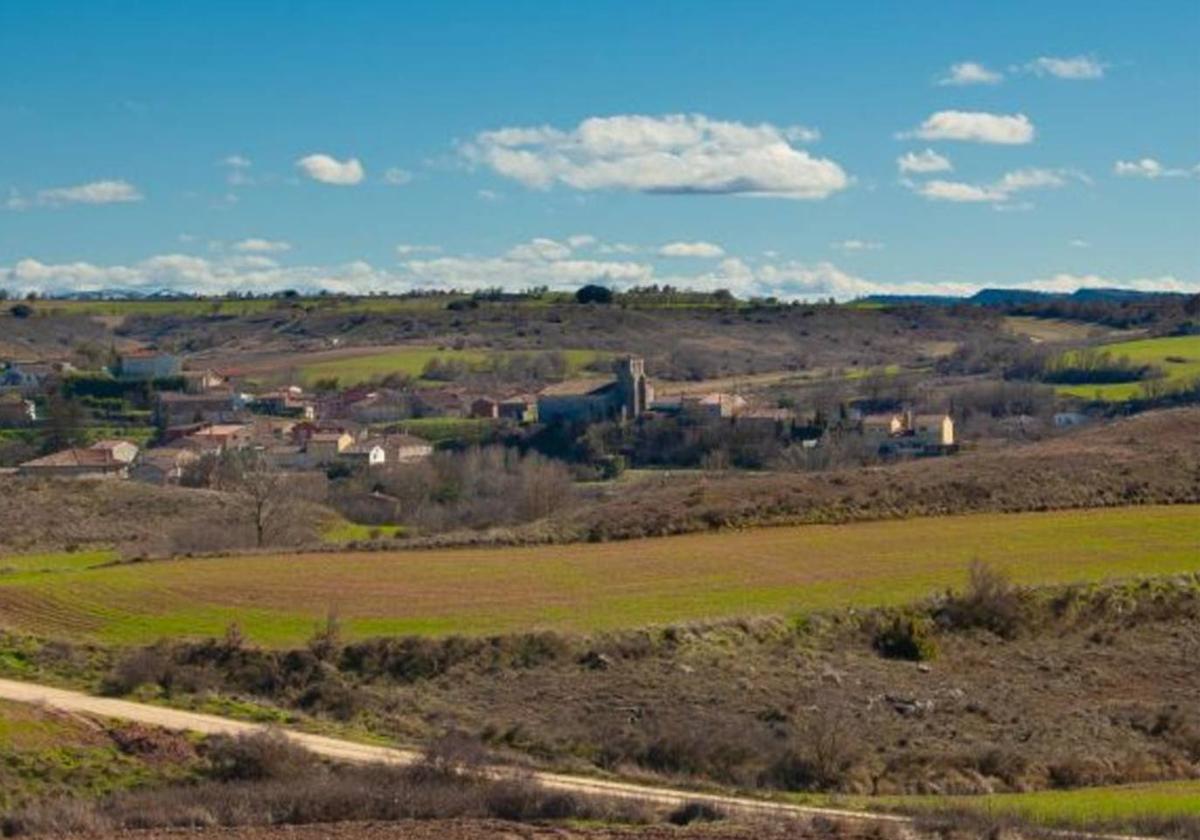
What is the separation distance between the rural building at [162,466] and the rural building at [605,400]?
24902 mm

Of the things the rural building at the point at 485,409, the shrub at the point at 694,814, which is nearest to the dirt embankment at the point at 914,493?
the shrub at the point at 694,814

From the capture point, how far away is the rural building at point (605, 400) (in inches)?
4023

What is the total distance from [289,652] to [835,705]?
30.5 ft

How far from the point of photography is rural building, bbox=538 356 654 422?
10219cm

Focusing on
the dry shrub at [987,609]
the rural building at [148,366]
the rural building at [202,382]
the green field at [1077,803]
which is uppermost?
the rural building at [148,366]

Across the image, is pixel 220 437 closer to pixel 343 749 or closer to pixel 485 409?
pixel 485 409

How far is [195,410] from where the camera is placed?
358 feet

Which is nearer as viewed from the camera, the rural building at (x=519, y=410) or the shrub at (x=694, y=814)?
the shrub at (x=694, y=814)

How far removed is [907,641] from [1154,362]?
79118 mm

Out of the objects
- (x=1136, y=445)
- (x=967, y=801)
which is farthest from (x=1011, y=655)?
(x=1136, y=445)

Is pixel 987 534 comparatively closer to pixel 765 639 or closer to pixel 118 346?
pixel 765 639

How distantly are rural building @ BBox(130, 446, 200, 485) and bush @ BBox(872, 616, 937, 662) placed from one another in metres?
47.3

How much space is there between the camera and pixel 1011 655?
33344 mm

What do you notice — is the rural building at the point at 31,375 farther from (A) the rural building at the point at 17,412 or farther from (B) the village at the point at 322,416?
(A) the rural building at the point at 17,412
